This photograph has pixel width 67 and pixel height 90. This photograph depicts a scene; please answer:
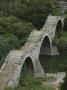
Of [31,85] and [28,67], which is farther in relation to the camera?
[28,67]

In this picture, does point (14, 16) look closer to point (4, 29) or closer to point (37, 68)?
point (4, 29)

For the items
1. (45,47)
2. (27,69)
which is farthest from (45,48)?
(27,69)

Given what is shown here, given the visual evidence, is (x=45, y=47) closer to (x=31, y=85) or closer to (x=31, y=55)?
(x=31, y=55)

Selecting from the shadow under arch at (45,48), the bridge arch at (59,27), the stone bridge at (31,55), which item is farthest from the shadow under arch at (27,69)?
the bridge arch at (59,27)

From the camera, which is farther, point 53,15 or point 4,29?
point 53,15

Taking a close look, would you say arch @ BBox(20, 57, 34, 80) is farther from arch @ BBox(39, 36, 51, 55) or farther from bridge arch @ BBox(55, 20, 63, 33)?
bridge arch @ BBox(55, 20, 63, 33)

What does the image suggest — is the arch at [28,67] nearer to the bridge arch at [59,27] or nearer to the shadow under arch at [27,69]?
the shadow under arch at [27,69]

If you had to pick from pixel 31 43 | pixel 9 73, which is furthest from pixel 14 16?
pixel 9 73

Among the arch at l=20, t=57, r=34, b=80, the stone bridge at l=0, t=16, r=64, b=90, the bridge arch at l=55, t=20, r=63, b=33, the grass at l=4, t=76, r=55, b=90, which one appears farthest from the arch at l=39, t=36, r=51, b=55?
the grass at l=4, t=76, r=55, b=90
